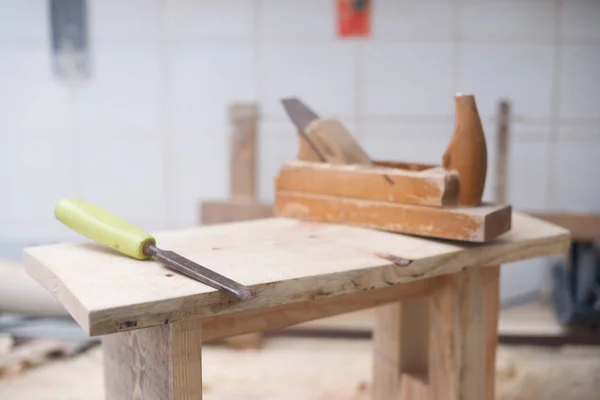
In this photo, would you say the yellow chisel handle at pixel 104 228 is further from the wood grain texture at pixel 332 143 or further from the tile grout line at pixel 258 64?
the tile grout line at pixel 258 64

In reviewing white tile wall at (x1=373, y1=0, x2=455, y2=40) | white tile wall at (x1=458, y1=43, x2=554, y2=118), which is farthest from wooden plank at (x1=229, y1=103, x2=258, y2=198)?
white tile wall at (x1=458, y1=43, x2=554, y2=118)

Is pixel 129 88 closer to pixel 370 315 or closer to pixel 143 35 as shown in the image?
pixel 143 35

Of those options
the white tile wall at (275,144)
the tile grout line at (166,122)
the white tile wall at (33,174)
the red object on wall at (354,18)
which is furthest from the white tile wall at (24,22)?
the red object on wall at (354,18)

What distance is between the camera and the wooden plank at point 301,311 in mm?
1414

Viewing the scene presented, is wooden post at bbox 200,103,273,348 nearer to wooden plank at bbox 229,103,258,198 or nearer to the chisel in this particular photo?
wooden plank at bbox 229,103,258,198

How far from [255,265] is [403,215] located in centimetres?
42

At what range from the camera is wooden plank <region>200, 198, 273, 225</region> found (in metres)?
2.74

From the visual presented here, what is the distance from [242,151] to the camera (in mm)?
2795

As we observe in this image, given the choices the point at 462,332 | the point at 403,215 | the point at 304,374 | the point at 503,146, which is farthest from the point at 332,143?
the point at 503,146

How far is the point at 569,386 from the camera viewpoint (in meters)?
2.40

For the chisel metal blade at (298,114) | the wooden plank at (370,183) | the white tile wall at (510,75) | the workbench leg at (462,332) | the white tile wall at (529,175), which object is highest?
the white tile wall at (510,75)

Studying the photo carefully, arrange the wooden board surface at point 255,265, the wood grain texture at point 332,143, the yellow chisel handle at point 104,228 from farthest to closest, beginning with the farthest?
the wood grain texture at point 332,143, the yellow chisel handle at point 104,228, the wooden board surface at point 255,265

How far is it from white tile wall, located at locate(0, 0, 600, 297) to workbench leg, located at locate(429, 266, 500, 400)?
5.05 feet

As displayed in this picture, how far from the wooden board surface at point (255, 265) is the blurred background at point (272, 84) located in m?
1.46
